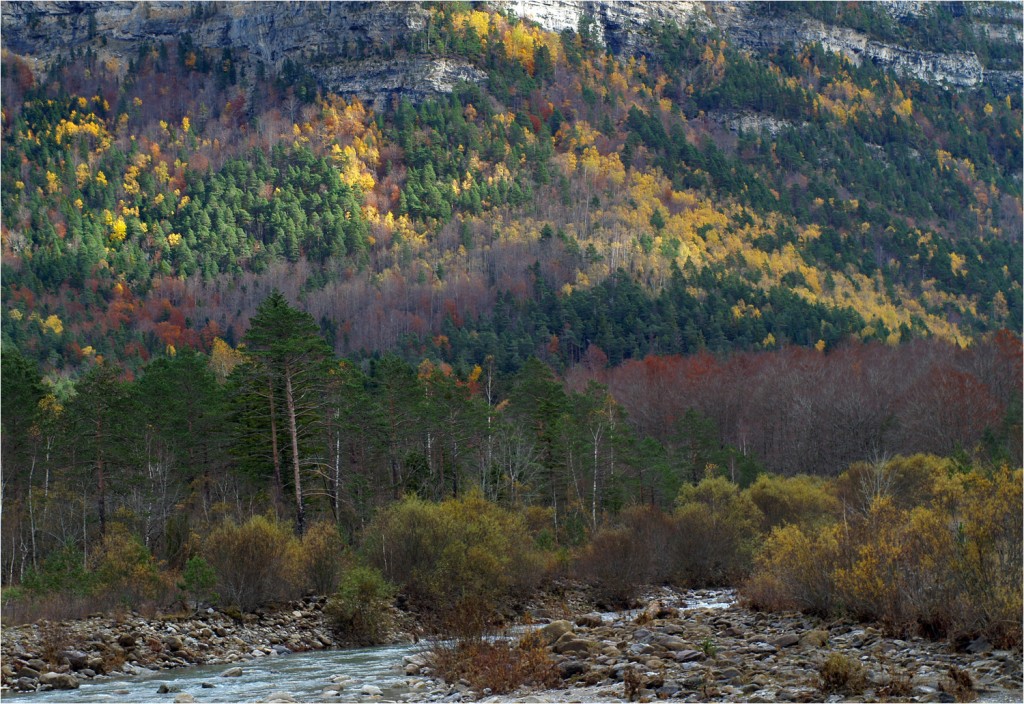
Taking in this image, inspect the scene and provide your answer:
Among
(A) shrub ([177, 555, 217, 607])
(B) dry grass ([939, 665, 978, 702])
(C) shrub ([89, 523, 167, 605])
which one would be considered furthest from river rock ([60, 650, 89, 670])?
(B) dry grass ([939, 665, 978, 702])

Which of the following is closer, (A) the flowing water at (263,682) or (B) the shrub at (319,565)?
(A) the flowing water at (263,682)

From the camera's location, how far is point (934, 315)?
177000 mm

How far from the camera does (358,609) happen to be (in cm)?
3416

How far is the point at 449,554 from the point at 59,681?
13.4m

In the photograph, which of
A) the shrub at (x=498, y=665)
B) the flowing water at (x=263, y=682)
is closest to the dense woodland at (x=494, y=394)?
the flowing water at (x=263, y=682)

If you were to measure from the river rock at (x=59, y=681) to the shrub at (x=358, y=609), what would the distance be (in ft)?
29.8

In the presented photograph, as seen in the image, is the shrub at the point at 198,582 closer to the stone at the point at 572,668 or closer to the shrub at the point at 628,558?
the stone at the point at 572,668

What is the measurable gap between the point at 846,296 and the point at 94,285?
11196cm

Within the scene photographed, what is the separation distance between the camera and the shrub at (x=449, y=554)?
36594 millimetres

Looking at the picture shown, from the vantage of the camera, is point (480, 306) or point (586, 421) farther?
point (480, 306)

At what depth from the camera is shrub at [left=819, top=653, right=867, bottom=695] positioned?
67.3 feet

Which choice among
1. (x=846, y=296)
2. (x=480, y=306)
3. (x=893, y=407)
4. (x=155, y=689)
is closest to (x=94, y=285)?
(x=480, y=306)

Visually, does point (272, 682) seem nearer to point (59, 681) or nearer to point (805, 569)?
point (59, 681)

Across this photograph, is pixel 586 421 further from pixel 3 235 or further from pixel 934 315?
pixel 3 235
